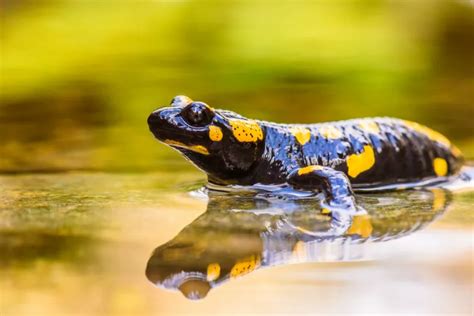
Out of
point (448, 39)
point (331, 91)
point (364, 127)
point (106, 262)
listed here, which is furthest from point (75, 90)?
point (106, 262)

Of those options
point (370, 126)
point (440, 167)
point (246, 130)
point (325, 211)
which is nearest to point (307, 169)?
point (246, 130)

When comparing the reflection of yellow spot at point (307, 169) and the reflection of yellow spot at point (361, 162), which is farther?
the reflection of yellow spot at point (361, 162)

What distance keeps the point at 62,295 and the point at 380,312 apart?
68cm

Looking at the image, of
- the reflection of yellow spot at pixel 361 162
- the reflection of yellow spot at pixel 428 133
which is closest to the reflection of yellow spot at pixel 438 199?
the reflection of yellow spot at pixel 361 162

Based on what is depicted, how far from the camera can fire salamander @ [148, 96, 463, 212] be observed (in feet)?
8.84

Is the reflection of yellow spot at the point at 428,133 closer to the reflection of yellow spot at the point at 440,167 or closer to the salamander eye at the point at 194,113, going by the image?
the reflection of yellow spot at the point at 440,167

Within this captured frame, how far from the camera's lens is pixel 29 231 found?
205cm

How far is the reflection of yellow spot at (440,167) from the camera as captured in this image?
334 cm

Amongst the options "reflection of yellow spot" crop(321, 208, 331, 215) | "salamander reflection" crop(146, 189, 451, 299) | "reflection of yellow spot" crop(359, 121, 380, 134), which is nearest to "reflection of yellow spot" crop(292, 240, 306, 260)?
"salamander reflection" crop(146, 189, 451, 299)

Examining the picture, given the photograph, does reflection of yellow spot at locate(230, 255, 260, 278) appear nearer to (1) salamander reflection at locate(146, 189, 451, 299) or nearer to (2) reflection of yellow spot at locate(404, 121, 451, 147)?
(1) salamander reflection at locate(146, 189, 451, 299)

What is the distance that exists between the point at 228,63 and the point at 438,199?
9.49ft

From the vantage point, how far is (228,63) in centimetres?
532

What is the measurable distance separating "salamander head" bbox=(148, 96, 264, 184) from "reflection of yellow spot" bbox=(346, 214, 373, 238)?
2.44ft

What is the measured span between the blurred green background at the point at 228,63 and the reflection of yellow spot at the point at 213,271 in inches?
114
